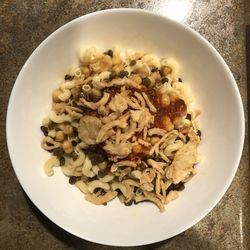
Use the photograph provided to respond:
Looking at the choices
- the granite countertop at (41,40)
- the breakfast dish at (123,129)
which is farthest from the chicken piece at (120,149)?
the granite countertop at (41,40)

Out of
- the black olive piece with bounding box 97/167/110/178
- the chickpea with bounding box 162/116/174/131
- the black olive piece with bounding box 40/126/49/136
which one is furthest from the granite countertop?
the chickpea with bounding box 162/116/174/131

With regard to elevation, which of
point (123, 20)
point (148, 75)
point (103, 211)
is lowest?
point (103, 211)

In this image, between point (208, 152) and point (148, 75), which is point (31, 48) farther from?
point (208, 152)

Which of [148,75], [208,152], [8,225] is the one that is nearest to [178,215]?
[208,152]

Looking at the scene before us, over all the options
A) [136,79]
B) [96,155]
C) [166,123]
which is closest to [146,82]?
[136,79]

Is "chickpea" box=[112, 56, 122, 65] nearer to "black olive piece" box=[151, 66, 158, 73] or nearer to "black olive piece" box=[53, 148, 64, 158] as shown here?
"black olive piece" box=[151, 66, 158, 73]

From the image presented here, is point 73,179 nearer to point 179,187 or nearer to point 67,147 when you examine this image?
point 67,147

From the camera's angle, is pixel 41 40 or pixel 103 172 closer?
pixel 103 172
